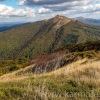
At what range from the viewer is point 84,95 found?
5438mm

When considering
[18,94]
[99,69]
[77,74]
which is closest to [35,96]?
[18,94]

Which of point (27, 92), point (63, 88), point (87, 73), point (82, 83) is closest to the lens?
point (27, 92)

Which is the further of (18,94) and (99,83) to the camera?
(99,83)

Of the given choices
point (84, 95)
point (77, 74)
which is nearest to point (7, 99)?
point (84, 95)

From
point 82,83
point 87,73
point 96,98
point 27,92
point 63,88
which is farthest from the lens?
point 87,73

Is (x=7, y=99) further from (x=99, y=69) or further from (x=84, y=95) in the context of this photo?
(x=99, y=69)

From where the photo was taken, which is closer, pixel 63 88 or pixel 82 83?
pixel 63 88

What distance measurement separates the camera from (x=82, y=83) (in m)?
6.65

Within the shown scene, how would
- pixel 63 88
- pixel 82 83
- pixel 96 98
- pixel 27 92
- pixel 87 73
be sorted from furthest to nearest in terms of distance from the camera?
1. pixel 87 73
2. pixel 82 83
3. pixel 63 88
4. pixel 27 92
5. pixel 96 98

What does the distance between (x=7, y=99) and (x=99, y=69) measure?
15.2 feet

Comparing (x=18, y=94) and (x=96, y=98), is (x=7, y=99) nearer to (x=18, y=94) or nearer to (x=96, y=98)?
(x=18, y=94)

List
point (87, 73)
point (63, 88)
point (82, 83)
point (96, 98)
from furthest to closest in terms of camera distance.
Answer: point (87, 73), point (82, 83), point (63, 88), point (96, 98)

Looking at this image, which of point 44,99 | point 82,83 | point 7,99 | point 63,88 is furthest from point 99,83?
point 7,99

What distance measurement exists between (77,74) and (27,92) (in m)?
3.29
